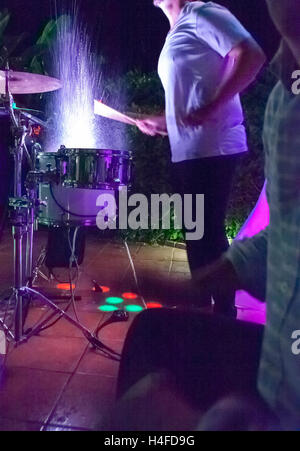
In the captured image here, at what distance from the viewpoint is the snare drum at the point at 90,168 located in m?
2.86

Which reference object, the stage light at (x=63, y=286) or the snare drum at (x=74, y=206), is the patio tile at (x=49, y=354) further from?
the stage light at (x=63, y=286)

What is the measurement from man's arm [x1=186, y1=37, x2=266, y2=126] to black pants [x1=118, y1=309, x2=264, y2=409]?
1.30 metres

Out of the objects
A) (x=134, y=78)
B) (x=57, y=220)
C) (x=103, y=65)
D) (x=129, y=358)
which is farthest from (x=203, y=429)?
(x=103, y=65)

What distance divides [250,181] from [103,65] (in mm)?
3678

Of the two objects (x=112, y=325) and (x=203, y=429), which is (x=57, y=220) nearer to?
(x=112, y=325)

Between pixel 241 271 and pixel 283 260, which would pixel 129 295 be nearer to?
pixel 241 271

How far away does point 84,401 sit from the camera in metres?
1.90

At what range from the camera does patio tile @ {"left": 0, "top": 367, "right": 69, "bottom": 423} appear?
1787 mm

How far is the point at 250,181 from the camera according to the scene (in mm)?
5895

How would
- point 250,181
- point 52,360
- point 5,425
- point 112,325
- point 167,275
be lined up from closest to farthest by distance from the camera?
1. point 5,425
2. point 52,360
3. point 112,325
4. point 167,275
5. point 250,181

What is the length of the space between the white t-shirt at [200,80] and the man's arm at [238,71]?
0.32 feet

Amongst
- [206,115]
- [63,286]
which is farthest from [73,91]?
[206,115]

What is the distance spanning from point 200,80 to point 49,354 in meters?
1.71

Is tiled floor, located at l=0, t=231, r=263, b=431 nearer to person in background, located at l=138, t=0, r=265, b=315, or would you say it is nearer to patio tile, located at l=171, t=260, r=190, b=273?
person in background, located at l=138, t=0, r=265, b=315
